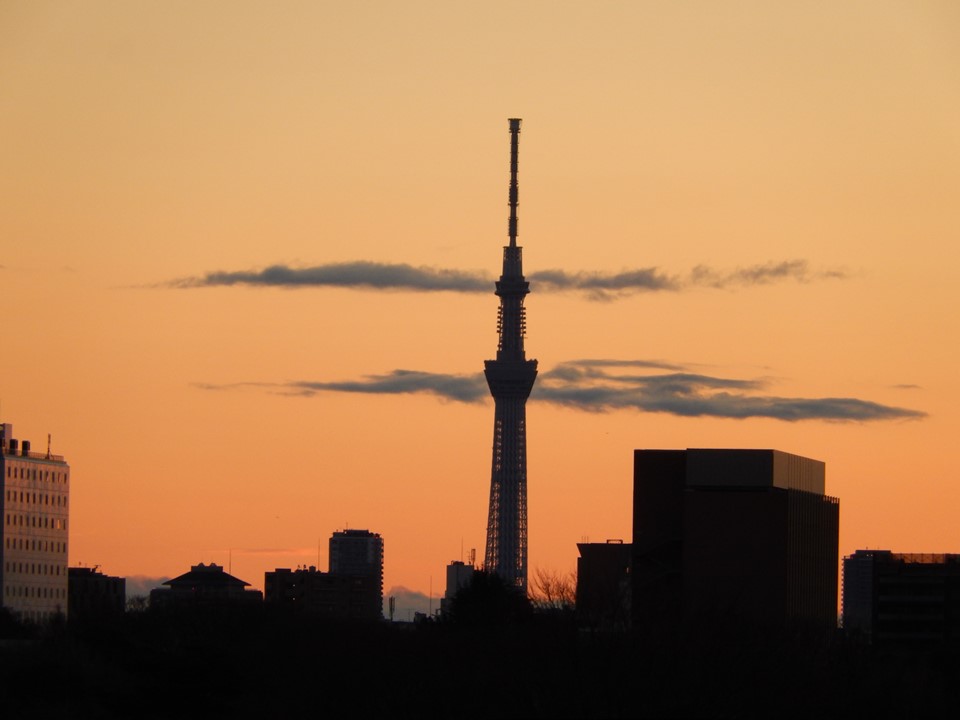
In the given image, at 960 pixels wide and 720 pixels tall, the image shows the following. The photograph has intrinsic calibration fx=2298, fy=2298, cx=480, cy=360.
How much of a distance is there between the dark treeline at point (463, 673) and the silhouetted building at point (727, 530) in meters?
24.5

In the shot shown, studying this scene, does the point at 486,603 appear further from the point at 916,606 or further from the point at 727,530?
the point at 916,606

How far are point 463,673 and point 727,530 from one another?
75777mm

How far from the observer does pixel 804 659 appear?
93.9 meters

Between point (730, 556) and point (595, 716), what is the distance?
336ft

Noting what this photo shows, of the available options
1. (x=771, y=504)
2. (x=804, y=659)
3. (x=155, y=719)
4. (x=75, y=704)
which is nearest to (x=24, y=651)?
(x=75, y=704)

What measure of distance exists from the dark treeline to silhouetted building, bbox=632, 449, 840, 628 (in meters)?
24.5

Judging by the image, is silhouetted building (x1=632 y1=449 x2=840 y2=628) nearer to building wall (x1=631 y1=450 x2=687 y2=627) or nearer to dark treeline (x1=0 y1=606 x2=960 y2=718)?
building wall (x1=631 y1=450 x2=687 y2=627)

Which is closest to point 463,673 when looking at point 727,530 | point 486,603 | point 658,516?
point 486,603

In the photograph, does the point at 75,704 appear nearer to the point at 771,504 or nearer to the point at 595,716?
the point at 595,716

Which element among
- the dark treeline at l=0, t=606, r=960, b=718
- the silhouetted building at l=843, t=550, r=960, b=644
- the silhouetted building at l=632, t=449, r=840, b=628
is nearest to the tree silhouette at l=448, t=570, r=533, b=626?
the dark treeline at l=0, t=606, r=960, b=718

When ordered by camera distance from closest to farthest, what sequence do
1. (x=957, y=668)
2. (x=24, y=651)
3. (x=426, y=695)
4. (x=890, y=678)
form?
(x=426, y=695) < (x=890, y=678) < (x=24, y=651) < (x=957, y=668)

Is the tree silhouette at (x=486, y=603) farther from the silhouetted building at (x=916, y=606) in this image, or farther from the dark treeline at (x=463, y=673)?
the silhouetted building at (x=916, y=606)

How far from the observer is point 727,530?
16925 centimetres

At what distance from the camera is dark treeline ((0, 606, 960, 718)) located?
71.3m
